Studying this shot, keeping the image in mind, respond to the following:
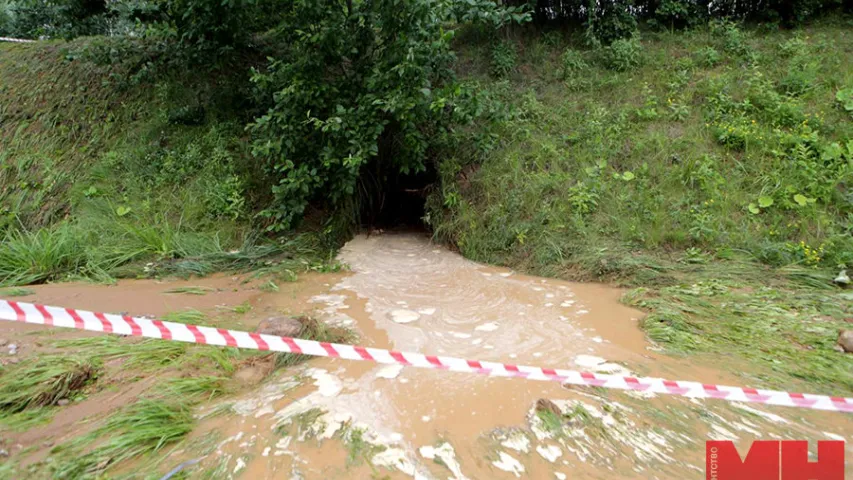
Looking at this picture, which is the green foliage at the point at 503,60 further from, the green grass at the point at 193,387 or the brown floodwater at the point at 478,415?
the green grass at the point at 193,387

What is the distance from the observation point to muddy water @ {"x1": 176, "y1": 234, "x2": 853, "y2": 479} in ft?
7.05

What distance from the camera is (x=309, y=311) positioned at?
428cm

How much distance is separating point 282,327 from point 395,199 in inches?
227

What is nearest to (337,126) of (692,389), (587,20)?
(692,389)

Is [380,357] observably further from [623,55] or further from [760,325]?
[623,55]

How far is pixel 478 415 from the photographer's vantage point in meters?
2.55

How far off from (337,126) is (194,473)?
4083mm

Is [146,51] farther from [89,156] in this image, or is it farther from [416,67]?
[416,67]

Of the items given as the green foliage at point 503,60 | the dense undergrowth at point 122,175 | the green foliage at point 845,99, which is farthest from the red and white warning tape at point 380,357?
the green foliage at point 503,60

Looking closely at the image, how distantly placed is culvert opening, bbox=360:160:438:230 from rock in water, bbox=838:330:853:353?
503 cm

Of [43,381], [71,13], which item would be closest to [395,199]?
[71,13]

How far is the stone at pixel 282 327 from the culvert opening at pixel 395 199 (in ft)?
12.8

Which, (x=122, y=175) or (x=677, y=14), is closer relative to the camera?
(x=122, y=175)

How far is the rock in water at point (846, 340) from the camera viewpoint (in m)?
3.18
